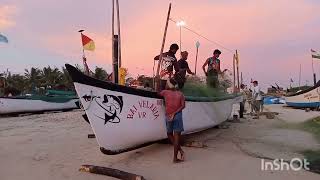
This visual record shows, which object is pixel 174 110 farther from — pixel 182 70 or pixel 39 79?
pixel 39 79

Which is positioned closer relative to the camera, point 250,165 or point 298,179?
point 298,179

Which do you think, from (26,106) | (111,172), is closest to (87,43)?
(111,172)

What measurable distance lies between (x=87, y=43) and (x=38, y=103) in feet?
41.5

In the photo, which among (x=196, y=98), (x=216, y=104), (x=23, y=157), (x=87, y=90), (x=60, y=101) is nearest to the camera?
(x=87, y=90)

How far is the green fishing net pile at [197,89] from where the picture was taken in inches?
354

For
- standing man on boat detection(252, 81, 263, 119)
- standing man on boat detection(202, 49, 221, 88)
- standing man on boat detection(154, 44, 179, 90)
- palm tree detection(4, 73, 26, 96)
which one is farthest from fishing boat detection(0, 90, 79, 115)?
palm tree detection(4, 73, 26, 96)

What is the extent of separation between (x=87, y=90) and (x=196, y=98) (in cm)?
327

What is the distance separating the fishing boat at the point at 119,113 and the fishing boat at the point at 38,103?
49.2 ft

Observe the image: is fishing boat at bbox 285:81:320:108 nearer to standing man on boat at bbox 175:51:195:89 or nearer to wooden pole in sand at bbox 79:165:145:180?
standing man on boat at bbox 175:51:195:89

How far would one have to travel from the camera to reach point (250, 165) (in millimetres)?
6414

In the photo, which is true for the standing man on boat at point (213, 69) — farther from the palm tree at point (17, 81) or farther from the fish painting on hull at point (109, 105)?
the palm tree at point (17, 81)

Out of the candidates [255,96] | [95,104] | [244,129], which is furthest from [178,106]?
[255,96]

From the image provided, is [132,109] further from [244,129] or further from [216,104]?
[244,129]

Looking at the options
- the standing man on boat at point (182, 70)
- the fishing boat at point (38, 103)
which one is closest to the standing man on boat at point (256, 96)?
the standing man on boat at point (182, 70)
